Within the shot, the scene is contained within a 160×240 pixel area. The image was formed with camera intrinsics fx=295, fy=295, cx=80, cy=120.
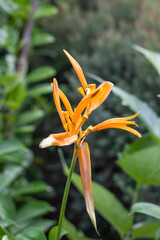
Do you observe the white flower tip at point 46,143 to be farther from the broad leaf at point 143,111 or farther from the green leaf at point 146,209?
the broad leaf at point 143,111

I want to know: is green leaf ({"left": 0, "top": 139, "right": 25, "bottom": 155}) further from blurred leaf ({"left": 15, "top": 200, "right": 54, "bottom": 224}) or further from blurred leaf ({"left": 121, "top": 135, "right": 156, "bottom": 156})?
blurred leaf ({"left": 121, "top": 135, "right": 156, "bottom": 156})

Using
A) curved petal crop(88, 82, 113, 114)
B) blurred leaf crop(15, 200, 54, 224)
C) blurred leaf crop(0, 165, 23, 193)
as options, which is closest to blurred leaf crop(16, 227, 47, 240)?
curved petal crop(88, 82, 113, 114)

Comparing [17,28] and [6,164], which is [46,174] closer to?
[6,164]

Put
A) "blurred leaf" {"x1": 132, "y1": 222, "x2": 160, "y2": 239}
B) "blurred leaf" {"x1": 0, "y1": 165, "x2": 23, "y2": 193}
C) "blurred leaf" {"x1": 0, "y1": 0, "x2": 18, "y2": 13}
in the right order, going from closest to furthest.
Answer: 1. "blurred leaf" {"x1": 132, "y1": 222, "x2": 160, "y2": 239}
2. "blurred leaf" {"x1": 0, "y1": 165, "x2": 23, "y2": 193}
3. "blurred leaf" {"x1": 0, "y1": 0, "x2": 18, "y2": 13}

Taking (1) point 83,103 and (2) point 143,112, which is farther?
(2) point 143,112

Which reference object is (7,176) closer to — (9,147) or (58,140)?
(9,147)

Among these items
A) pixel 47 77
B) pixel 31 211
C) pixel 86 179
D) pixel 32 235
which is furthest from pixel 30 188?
pixel 86 179
